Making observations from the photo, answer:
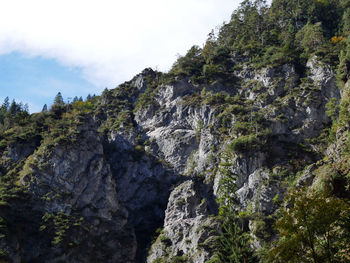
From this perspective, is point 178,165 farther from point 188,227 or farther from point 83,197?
point 83,197

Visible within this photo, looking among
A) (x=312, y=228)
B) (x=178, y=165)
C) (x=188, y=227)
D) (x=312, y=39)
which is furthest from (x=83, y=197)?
(x=312, y=39)

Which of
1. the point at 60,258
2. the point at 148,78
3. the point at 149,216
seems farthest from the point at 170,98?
the point at 60,258

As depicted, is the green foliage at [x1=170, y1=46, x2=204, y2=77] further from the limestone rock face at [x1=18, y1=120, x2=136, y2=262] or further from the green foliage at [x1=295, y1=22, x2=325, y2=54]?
the limestone rock face at [x1=18, y1=120, x2=136, y2=262]

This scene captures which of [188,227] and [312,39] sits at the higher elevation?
[312,39]

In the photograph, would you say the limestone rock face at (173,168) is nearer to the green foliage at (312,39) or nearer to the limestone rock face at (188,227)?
the limestone rock face at (188,227)

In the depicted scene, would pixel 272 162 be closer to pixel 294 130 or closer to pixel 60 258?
pixel 294 130

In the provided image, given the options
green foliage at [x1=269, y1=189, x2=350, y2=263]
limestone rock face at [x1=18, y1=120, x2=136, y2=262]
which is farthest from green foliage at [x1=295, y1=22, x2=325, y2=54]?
green foliage at [x1=269, y1=189, x2=350, y2=263]

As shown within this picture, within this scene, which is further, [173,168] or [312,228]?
[173,168]

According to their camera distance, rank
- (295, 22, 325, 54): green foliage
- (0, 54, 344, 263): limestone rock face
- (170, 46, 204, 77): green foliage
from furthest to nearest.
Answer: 1. (170, 46, 204, 77): green foliage
2. (295, 22, 325, 54): green foliage
3. (0, 54, 344, 263): limestone rock face

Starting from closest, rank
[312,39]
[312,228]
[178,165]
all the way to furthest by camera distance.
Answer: [312,228]
[178,165]
[312,39]

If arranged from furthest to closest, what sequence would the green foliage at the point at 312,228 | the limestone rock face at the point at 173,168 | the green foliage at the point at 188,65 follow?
the green foliage at the point at 188,65
the limestone rock face at the point at 173,168
the green foliage at the point at 312,228

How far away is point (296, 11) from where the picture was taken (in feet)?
316

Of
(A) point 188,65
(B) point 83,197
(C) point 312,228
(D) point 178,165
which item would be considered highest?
(A) point 188,65

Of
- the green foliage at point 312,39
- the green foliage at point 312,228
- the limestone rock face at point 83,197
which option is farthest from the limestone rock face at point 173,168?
the green foliage at point 312,228
